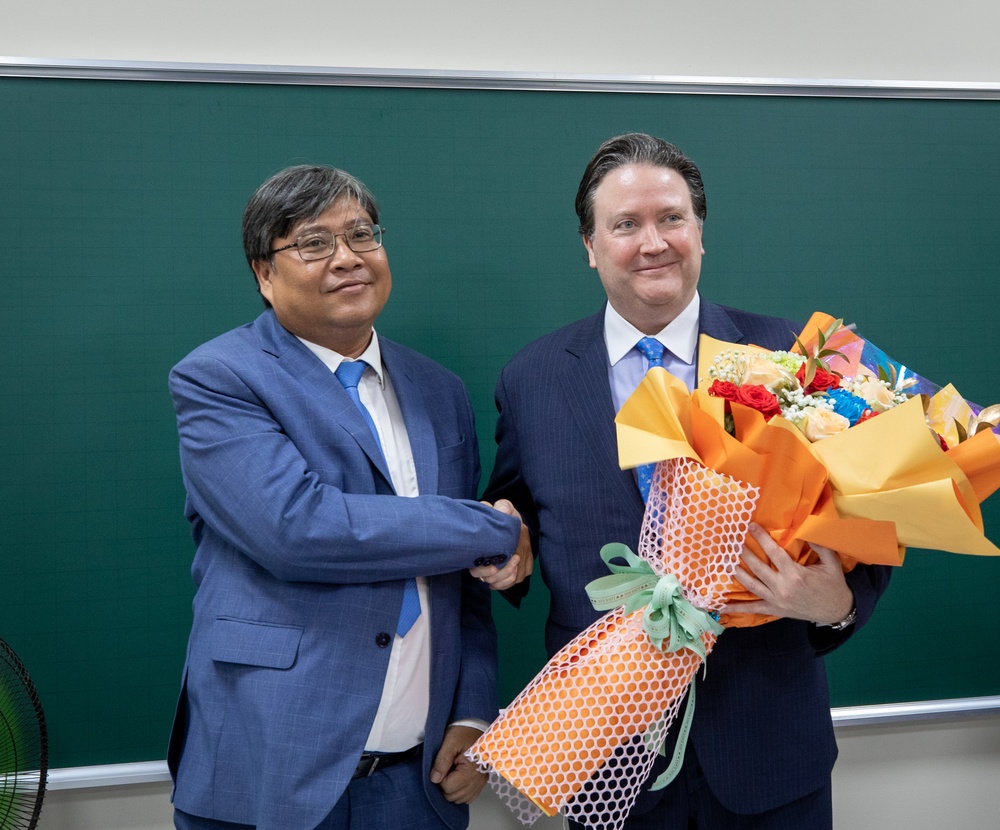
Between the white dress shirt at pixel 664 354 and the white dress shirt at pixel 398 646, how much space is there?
45cm

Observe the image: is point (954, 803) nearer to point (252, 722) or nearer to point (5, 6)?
point (252, 722)

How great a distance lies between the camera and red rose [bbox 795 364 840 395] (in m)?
1.32

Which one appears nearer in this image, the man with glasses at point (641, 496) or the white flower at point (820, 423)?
the white flower at point (820, 423)

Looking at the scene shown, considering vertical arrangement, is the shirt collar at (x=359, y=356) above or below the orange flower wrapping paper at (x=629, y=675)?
above

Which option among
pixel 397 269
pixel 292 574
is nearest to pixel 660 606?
pixel 292 574

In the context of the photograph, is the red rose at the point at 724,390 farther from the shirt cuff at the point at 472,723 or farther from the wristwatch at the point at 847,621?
the shirt cuff at the point at 472,723

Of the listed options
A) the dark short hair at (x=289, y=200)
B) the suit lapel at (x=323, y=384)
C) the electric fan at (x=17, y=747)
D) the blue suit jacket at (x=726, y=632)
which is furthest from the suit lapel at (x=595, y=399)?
the electric fan at (x=17, y=747)

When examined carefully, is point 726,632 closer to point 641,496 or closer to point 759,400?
point 641,496

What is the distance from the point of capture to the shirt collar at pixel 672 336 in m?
1.75

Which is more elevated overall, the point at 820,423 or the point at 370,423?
the point at 820,423

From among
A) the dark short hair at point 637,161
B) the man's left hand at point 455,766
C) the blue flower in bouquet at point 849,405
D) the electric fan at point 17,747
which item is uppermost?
the dark short hair at point 637,161

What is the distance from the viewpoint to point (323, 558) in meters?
1.49

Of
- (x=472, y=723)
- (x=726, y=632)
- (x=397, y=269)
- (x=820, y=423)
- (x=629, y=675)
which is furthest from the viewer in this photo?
(x=397, y=269)

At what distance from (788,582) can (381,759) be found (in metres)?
0.84
